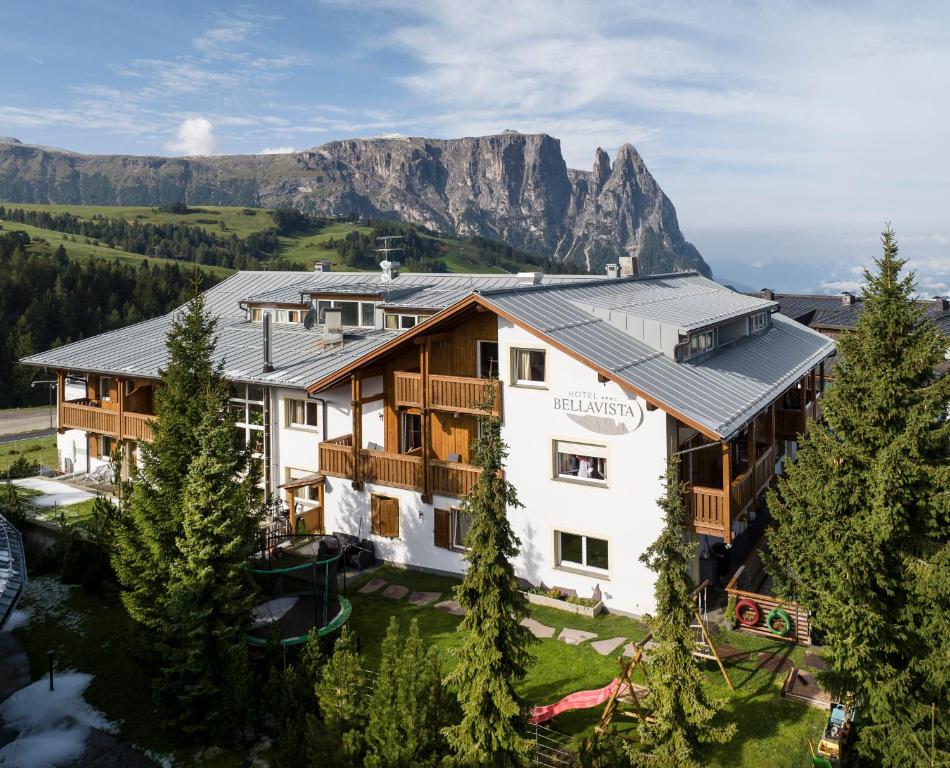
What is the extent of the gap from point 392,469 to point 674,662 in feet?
46.3

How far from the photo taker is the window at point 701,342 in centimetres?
2479

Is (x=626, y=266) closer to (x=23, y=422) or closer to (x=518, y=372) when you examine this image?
(x=518, y=372)

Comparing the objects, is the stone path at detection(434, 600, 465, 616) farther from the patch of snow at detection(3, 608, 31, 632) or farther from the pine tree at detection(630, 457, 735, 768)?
the patch of snow at detection(3, 608, 31, 632)

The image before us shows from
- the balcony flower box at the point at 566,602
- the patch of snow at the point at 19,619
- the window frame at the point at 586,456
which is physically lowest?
the patch of snow at the point at 19,619

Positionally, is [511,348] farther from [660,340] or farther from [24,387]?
[24,387]

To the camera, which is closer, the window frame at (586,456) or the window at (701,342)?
the window frame at (586,456)

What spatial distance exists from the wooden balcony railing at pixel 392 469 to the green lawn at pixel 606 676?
129 inches

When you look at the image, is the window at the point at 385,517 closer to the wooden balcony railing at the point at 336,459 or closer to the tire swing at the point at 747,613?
the wooden balcony railing at the point at 336,459

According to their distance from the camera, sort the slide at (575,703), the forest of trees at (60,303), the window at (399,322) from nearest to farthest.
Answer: the slide at (575,703)
the window at (399,322)
the forest of trees at (60,303)

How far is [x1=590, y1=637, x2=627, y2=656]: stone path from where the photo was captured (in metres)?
19.1

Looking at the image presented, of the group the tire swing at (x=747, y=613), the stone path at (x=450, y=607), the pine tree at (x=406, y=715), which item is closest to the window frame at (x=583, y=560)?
the stone path at (x=450, y=607)

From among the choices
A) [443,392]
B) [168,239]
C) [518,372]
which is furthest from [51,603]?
[168,239]

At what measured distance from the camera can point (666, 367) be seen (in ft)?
73.6

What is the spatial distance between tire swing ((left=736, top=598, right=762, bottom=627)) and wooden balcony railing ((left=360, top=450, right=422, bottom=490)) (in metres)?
10.2
